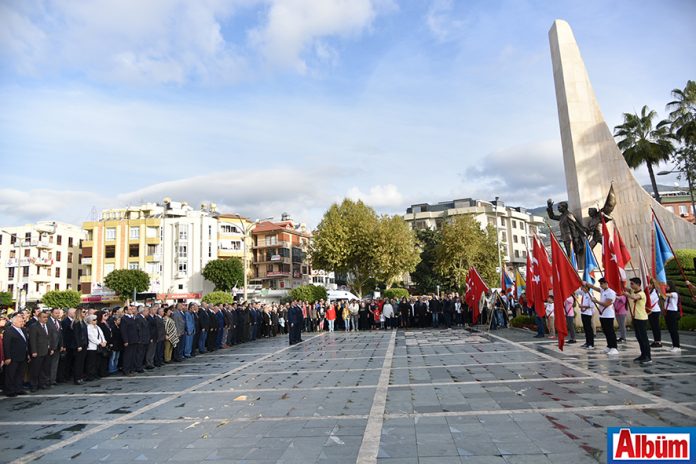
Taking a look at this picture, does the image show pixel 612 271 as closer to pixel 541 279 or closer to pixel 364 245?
pixel 541 279

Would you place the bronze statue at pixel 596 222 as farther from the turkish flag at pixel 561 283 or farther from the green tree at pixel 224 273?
the green tree at pixel 224 273

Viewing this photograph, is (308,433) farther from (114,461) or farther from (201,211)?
(201,211)

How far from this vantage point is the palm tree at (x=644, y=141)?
35.9m

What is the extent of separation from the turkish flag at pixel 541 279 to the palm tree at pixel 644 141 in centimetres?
2232

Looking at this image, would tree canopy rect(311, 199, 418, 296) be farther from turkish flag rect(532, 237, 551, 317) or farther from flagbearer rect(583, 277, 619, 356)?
flagbearer rect(583, 277, 619, 356)

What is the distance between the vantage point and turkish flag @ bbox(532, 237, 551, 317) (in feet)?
59.4

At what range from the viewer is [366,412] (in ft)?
25.8

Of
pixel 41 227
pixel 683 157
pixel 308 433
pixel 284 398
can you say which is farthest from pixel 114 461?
Result: pixel 41 227

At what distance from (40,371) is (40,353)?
1.59 ft

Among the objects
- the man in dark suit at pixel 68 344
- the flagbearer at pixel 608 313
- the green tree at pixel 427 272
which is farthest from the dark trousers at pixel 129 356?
the green tree at pixel 427 272

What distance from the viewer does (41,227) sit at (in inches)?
3140


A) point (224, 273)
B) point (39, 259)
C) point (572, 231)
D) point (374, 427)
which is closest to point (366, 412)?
point (374, 427)


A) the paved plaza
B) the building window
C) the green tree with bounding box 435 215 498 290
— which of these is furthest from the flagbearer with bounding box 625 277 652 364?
the building window

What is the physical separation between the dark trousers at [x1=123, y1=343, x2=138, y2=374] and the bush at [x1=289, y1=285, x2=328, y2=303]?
37.2 m
